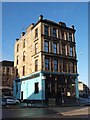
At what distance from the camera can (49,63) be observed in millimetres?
39031

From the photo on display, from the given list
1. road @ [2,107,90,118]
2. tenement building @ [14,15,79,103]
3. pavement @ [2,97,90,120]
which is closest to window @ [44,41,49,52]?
tenement building @ [14,15,79,103]

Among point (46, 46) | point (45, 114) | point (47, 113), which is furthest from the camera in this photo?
point (46, 46)

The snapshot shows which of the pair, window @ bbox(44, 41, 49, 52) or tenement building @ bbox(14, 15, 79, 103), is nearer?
tenement building @ bbox(14, 15, 79, 103)

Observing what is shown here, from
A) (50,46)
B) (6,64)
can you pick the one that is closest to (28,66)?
(50,46)

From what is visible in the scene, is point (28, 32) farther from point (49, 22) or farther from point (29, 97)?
point (29, 97)

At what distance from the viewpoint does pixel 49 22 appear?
40.6 meters

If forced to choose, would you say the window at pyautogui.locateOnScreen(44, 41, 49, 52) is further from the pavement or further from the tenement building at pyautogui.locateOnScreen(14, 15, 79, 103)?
the pavement

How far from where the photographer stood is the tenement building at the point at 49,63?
125 feet

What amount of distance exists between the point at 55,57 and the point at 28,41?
26.9 feet

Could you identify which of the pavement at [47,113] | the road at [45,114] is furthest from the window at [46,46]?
the road at [45,114]

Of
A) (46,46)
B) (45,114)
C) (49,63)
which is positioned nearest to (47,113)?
(45,114)

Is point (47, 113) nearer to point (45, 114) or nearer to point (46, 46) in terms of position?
point (45, 114)

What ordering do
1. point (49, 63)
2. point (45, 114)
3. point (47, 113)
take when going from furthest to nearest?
point (49, 63), point (47, 113), point (45, 114)

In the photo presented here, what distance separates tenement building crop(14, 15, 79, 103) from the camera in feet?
125
